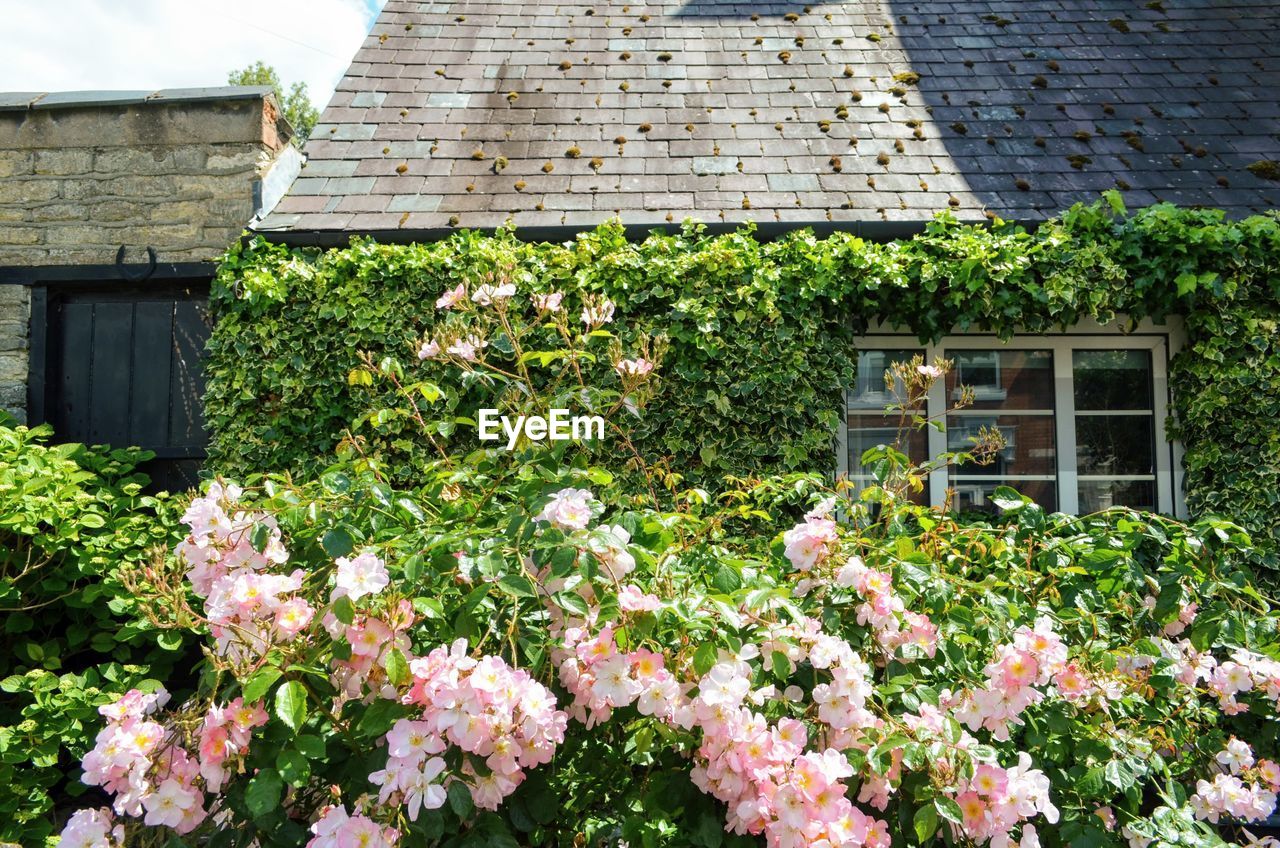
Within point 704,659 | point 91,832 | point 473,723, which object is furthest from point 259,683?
point 704,659

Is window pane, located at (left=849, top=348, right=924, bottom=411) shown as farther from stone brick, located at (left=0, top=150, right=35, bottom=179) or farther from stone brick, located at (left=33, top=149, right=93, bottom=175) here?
stone brick, located at (left=0, top=150, right=35, bottom=179)

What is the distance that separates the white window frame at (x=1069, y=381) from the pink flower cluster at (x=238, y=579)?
4.06m

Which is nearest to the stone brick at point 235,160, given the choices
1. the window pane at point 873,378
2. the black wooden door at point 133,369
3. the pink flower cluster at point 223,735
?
the black wooden door at point 133,369

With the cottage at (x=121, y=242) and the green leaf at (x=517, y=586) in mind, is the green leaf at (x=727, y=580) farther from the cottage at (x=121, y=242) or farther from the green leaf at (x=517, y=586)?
the cottage at (x=121, y=242)

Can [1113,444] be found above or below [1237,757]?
above

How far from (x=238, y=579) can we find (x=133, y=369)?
470cm

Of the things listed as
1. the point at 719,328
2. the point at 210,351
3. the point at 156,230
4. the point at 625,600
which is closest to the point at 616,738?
the point at 625,600

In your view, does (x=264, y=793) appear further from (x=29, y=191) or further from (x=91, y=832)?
(x=29, y=191)

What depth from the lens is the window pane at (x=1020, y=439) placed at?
5.62m

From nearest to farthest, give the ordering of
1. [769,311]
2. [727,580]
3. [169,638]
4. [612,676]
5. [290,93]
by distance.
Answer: [612,676] → [727,580] → [169,638] → [769,311] → [290,93]

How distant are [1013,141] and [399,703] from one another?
19.3ft

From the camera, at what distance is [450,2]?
759 centimetres

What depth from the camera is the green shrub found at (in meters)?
3.50

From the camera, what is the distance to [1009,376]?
565 centimetres
